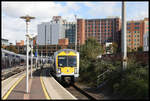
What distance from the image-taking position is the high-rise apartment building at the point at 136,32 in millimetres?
129000

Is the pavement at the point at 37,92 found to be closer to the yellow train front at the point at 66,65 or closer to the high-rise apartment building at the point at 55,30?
the yellow train front at the point at 66,65

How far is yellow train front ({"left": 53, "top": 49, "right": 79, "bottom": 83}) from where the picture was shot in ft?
74.3

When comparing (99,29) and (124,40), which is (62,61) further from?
(99,29)

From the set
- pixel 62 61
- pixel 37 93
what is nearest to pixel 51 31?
pixel 62 61

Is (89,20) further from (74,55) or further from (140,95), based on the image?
(140,95)

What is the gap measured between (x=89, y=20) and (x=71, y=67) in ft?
421

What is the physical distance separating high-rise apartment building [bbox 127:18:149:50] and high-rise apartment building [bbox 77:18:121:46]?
13.0 m

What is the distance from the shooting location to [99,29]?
491 feet

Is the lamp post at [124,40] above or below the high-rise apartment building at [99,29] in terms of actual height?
below

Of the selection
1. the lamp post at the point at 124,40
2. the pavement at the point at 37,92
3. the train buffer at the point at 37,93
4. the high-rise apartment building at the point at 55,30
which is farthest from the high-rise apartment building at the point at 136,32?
the lamp post at the point at 124,40

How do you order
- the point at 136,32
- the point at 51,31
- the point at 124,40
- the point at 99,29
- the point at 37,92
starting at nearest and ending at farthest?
the point at 37,92 → the point at 124,40 → the point at 51,31 → the point at 136,32 → the point at 99,29

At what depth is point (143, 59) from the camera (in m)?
16.3

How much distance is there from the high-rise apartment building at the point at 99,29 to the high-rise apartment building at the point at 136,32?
1301 centimetres

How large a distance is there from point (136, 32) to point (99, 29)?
85.0ft
